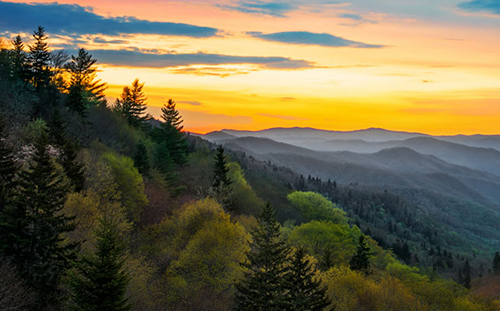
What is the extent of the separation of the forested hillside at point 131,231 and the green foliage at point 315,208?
10440 mm

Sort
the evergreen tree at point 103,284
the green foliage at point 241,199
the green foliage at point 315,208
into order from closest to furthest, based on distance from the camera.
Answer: the evergreen tree at point 103,284
the green foliage at point 241,199
the green foliage at point 315,208

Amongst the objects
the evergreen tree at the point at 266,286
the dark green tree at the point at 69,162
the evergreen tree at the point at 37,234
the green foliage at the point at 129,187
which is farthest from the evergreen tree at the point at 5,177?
the evergreen tree at the point at 266,286

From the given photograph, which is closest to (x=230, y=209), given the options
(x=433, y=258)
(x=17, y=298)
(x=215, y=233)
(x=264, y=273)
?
(x=215, y=233)

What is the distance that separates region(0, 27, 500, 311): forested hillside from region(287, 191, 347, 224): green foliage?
10.4m

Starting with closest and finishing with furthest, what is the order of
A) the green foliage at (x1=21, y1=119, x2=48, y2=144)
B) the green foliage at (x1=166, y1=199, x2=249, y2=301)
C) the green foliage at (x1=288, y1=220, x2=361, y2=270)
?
1. the green foliage at (x1=166, y1=199, x2=249, y2=301)
2. the green foliage at (x1=21, y1=119, x2=48, y2=144)
3. the green foliage at (x1=288, y1=220, x2=361, y2=270)

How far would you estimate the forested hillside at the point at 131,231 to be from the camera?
1231 inches

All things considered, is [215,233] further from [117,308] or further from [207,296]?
[117,308]

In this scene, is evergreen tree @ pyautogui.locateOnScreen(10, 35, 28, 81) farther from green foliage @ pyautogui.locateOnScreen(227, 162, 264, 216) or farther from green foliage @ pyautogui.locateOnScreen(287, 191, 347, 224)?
green foliage @ pyautogui.locateOnScreen(287, 191, 347, 224)

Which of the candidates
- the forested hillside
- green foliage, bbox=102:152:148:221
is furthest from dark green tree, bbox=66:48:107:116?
green foliage, bbox=102:152:148:221

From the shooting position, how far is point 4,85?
7144 centimetres

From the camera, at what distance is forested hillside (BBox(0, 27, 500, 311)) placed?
3127 cm

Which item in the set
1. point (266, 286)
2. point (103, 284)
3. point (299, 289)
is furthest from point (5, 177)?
point (299, 289)

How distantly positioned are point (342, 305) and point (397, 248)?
444ft

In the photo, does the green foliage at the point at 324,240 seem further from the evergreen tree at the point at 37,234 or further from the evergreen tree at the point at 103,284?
the evergreen tree at the point at 103,284
